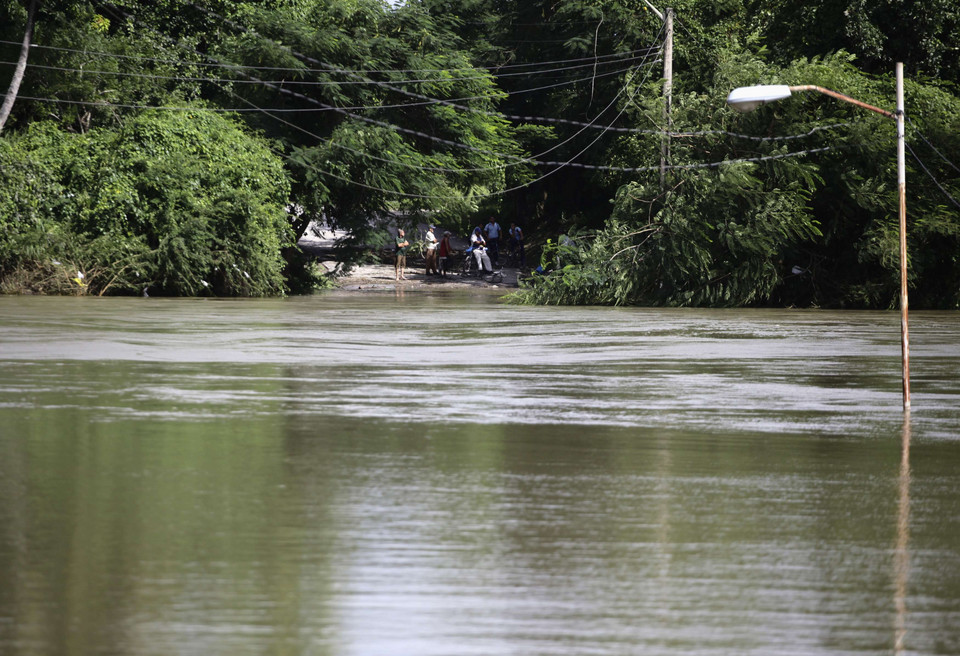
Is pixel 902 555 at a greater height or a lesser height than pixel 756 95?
lesser

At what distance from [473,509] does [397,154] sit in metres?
41.3

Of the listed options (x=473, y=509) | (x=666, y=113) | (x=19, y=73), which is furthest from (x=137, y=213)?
(x=473, y=509)

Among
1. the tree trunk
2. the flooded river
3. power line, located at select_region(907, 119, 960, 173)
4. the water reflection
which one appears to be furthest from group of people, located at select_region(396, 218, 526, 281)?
the water reflection

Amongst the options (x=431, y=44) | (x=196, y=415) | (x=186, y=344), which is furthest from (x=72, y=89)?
(x=196, y=415)

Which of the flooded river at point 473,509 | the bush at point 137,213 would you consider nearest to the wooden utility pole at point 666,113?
the bush at point 137,213

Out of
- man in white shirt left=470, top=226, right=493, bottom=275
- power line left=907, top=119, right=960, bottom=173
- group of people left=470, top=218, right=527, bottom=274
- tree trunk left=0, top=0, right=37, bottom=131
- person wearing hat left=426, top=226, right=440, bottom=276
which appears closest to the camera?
power line left=907, top=119, right=960, bottom=173

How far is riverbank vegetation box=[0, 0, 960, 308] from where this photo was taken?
36719mm

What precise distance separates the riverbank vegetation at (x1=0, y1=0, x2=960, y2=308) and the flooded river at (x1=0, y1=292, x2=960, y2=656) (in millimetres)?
19572

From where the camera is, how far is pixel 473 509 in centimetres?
810

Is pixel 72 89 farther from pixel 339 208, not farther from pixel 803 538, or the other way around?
pixel 803 538

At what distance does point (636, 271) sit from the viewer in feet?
124

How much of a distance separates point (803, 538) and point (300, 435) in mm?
4881

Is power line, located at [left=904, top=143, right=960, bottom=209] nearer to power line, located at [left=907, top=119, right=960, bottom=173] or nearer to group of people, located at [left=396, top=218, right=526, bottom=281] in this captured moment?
power line, located at [left=907, top=119, right=960, bottom=173]

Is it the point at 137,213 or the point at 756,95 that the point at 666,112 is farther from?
the point at 756,95
